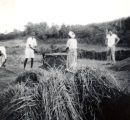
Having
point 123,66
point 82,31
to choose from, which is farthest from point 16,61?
point 123,66

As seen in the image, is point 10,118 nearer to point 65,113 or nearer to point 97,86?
point 65,113

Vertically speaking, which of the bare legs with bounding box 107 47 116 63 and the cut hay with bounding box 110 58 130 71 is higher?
the bare legs with bounding box 107 47 116 63

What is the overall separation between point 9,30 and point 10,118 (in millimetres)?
1082

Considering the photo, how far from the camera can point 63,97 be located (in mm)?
2166

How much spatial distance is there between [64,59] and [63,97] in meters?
0.61

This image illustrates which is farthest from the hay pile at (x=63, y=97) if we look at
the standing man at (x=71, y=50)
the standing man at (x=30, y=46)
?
the standing man at (x=30, y=46)

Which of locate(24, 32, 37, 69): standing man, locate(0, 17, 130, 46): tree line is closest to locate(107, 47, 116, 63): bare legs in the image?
locate(0, 17, 130, 46): tree line

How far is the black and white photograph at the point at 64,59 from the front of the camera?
7.06 ft

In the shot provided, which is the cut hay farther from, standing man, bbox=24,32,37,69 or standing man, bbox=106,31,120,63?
standing man, bbox=24,32,37,69

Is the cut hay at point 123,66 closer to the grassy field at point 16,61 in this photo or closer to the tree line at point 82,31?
the grassy field at point 16,61

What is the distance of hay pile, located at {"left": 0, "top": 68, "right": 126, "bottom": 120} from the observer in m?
2.12

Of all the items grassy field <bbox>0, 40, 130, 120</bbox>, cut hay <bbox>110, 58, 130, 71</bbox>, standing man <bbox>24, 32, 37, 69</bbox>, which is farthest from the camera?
standing man <bbox>24, 32, 37, 69</bbox>

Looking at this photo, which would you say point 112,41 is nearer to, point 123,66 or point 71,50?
point 123,66

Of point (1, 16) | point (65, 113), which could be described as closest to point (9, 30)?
point (1, 16)
